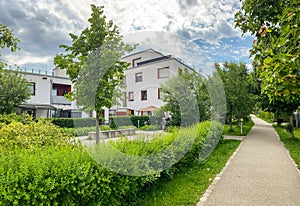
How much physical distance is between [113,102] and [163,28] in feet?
7.85

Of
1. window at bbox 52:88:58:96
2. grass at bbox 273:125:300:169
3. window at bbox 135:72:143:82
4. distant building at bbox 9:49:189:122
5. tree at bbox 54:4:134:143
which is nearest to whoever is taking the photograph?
tree at bbox 54:4:134:143

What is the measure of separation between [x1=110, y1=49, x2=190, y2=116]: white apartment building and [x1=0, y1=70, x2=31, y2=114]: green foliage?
12.7 meters

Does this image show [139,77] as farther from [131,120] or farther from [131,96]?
[131,120]

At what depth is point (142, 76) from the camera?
6.07 m

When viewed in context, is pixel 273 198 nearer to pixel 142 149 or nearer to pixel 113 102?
pixel 142 149

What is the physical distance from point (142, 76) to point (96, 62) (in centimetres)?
129

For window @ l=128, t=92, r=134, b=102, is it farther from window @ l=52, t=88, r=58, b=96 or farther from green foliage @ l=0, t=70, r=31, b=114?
window @ l=52, t=88, r=58, b=96

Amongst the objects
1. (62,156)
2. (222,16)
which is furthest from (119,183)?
(222,16)

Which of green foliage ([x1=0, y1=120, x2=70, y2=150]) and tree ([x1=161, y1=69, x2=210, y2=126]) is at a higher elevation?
tree ([x1=161, y1=69, x2=210, y2=126])

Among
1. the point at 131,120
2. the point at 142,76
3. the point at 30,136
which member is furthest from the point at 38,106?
the point at 142,76

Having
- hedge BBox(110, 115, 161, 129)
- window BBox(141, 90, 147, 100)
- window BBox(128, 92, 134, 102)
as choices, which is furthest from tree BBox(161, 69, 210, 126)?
window BBox(128, 92, 134, 102)

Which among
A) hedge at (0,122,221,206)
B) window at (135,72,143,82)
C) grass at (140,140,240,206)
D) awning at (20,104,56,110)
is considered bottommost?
grass at (140,140,240,206)

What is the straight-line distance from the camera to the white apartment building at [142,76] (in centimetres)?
577

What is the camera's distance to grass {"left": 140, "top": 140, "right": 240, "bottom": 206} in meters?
4.10
